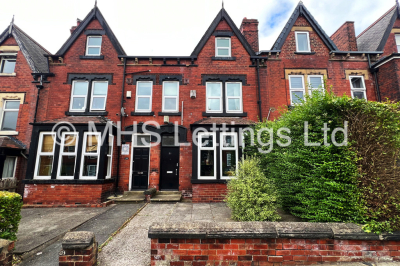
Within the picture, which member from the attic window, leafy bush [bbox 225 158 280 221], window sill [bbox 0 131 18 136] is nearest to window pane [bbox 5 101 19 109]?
window sill [bbox 0 131 18 136]

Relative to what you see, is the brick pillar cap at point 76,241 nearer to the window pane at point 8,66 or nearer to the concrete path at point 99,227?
the concrete path at point 99,227

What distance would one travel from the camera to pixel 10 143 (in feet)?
33.0

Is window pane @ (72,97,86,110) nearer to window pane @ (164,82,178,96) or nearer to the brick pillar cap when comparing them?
window pane @ (164,82,178,96)

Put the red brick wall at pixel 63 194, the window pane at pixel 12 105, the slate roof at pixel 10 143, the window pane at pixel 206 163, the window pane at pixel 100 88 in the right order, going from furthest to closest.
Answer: the window pane at pixel 12 105
the window pane at pixel 100 88
the slate roof at pixel 10 143
the window pane at pixel 206 163
the red brick wall at pixel 63 194

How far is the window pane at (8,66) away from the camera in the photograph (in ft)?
38.3

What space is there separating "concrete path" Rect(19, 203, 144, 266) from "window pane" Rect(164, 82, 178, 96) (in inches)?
229

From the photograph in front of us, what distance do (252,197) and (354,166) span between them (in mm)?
2098

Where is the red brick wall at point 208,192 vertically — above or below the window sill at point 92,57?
below

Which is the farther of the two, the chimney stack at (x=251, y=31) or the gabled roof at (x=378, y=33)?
the chimney stack at (x=251, y=31)

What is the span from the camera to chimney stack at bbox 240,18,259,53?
1211cm

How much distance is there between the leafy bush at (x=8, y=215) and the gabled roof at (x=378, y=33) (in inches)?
686

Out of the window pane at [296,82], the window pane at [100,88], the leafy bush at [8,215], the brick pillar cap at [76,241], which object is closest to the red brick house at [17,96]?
the window pane at [100,88]

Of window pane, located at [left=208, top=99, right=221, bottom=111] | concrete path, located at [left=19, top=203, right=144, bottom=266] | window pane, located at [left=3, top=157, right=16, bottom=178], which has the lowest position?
concrete path, located at [left=19, top=203, right=144, bottom=266]

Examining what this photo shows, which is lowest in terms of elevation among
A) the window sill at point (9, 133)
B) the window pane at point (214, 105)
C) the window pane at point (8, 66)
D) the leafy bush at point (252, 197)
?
the leafy bush at point (252, 197)
